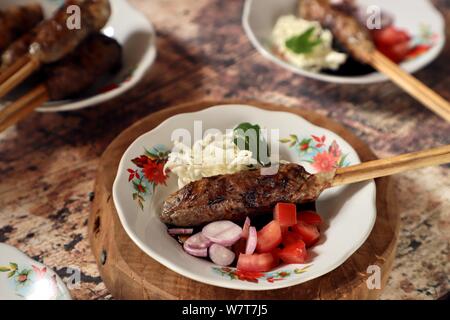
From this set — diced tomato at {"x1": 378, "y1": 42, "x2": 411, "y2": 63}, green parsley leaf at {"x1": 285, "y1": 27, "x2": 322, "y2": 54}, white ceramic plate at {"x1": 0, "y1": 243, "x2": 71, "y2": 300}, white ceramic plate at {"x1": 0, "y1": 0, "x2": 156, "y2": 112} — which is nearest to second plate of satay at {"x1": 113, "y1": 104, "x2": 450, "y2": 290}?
white ceramic plate at {"x1": 0, "y1": 243, "x2": 71, "y2": 300}

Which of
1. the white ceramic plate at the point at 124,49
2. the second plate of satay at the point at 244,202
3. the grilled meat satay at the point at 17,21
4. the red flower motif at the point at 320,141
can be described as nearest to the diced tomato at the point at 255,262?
the second plate of satay at the point at 244,202

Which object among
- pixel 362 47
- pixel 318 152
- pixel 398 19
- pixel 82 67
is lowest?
pixel 318 152

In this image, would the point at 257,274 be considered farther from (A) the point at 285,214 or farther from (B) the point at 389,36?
(B) the point at 389,36

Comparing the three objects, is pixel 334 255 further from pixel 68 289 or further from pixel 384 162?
pixel 68 289

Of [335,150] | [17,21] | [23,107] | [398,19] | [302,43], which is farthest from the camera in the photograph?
[398,19]

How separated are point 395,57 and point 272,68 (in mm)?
668

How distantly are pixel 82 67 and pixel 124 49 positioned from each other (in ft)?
1.36

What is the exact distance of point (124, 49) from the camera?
3.14m

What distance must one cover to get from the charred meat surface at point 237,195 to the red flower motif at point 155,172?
0.55 feet

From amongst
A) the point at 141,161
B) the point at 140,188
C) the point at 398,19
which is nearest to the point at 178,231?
the point at 140,188

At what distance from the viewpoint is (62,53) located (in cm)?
271

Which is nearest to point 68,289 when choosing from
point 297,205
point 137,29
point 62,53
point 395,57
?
point 297,205

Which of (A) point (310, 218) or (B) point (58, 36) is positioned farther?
(B) point (58, 36)
